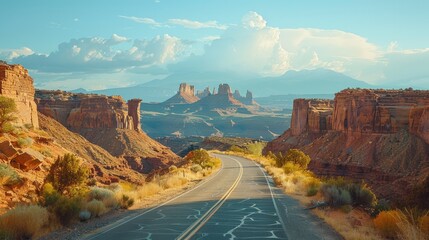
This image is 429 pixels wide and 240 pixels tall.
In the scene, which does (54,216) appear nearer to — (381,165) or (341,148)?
(381,165)

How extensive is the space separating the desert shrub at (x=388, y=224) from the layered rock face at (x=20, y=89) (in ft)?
109

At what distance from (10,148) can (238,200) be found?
1461 centimetres

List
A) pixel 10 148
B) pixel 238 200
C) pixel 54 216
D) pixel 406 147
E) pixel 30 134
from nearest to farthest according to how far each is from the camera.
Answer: pixel 54 216 → pixel 238 200 → pixel 10 148 → pixel 30 134 → pixel 406 147

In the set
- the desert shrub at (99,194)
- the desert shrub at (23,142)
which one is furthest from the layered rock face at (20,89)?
the desert shrub at (99,194)

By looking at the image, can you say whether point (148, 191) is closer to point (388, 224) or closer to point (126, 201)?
point (126, 201)

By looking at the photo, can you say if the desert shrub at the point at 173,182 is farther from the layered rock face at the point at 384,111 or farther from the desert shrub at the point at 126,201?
the layered rock face at the point at 384,111

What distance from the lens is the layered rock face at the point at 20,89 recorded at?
39.1 metres

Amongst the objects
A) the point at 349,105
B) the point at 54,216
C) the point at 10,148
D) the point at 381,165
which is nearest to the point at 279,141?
the point at 349,105

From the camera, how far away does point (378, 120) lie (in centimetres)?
7712

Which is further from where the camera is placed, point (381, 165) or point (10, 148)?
point (381, 165)

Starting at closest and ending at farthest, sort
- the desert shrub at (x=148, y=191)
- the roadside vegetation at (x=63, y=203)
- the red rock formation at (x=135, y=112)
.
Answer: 1. the roadside vegetation at (x=63, y=203)
2. the desert shrub at (x=148, y=191)
3. the red rock formation at (x=135, y=112)

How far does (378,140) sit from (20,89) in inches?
→ 2185

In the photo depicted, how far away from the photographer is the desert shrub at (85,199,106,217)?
53.4ft

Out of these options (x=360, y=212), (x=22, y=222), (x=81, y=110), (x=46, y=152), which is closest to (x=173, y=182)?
(x=46, y=152)
